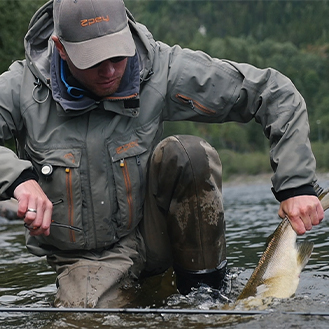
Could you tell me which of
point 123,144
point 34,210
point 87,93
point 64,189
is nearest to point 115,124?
point 123,144

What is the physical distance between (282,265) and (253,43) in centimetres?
14386

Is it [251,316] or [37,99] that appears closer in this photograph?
[251,316]

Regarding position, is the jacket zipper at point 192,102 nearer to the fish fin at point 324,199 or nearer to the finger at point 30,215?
the fish fin at point 324,199

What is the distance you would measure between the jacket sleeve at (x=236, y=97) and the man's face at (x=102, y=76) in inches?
16.3

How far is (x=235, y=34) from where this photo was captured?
156000 millimetres

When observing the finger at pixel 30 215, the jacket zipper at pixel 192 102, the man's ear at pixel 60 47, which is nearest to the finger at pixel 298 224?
the jacket zipper at pixel 192 102

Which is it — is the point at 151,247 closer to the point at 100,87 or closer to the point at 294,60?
the point at 100,87

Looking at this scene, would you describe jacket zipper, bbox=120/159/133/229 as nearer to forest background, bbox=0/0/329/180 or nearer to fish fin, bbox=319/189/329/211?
fish fin, bbox=319/189/329/211

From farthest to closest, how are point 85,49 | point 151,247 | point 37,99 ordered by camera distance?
1. point 151,247
2. point 37,99
3. point 85,49

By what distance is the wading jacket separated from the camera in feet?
11.6

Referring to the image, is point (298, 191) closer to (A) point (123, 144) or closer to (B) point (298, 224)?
(B) point (298, 224)

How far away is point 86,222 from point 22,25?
19608mm

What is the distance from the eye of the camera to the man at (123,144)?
136 inches

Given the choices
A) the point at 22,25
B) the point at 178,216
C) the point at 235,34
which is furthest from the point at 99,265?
the point at 235,34
